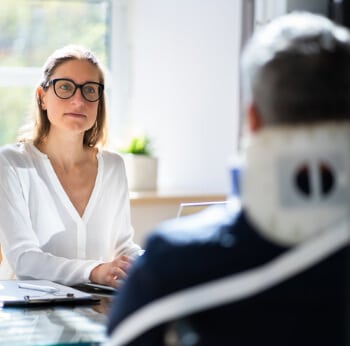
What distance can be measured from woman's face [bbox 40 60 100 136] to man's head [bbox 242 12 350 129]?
5.17ft

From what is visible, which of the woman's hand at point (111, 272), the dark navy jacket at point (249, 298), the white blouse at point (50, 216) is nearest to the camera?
the dark navy jacket at point (249, 298)

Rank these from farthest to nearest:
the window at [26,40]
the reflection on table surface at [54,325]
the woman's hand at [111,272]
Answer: the window at [26,40], the woman's hand at [111,272], the reflection on table surface at [54,325]

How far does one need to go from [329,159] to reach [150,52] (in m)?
3.50

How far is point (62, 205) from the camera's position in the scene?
248 cm

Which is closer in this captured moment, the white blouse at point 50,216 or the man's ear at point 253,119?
the man's ear at point 253,119

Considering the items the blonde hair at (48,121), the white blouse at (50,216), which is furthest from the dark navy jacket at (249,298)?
the blonde hair at (48,121)

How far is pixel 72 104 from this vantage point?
8.20 ft

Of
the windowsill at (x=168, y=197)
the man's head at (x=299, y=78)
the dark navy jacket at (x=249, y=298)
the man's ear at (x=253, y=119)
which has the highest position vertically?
the man's head at (x=299, y=78)

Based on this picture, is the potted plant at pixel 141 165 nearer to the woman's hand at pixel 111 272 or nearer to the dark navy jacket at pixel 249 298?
the woman's hand at pixel 111 272

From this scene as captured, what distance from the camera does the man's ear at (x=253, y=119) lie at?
95 cm

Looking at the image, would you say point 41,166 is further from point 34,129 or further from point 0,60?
point 0,60

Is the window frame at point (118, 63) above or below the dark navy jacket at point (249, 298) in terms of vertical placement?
above

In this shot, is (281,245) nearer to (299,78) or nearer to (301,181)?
(301,181)

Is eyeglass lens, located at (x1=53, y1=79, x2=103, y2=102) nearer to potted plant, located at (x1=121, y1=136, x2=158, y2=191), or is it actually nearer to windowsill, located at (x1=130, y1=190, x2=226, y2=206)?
windowsill, located at (x1=130, y1=190, x2=226, y2=206)
